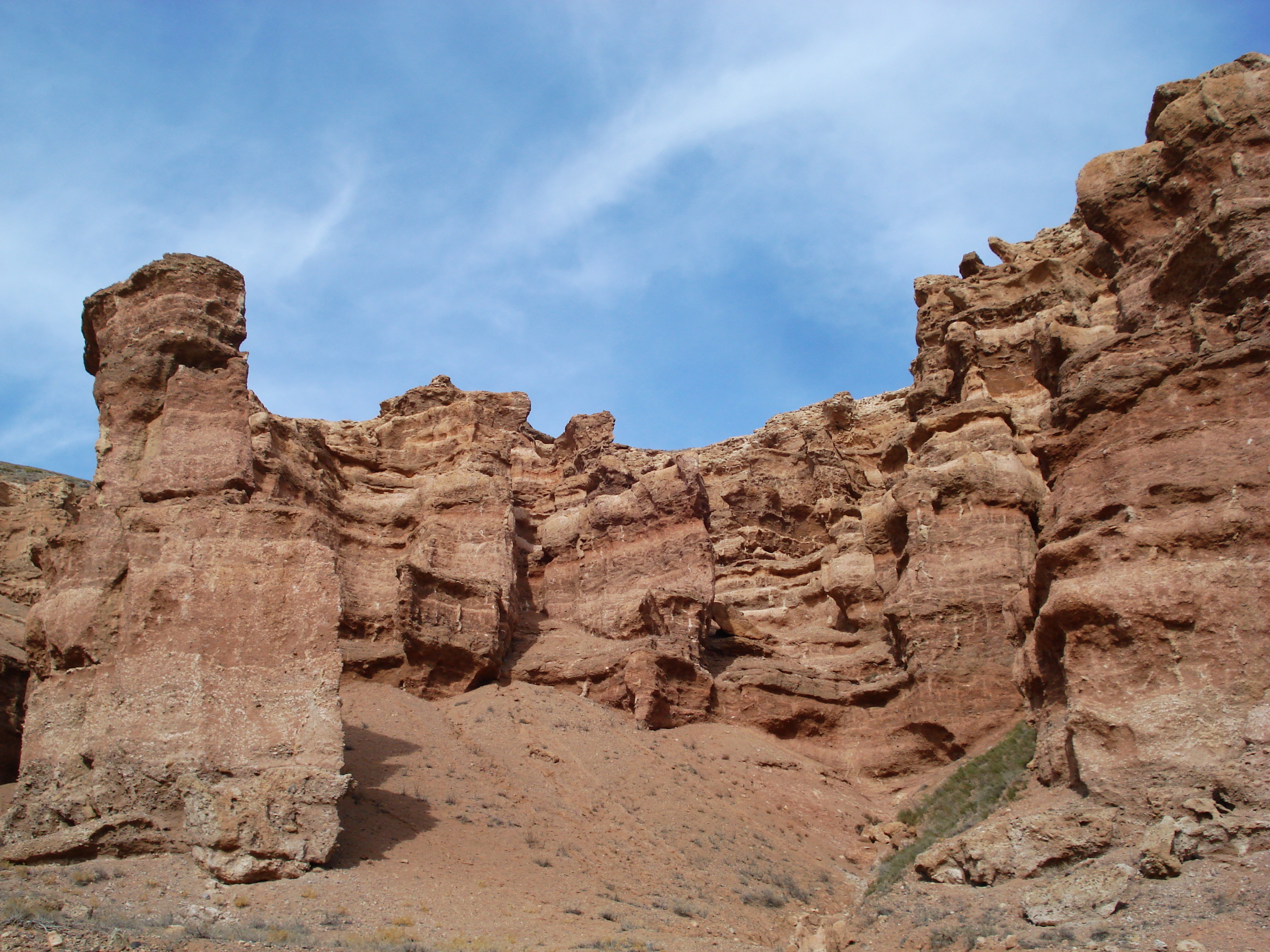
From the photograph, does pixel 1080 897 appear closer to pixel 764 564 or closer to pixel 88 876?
pixel 88 876

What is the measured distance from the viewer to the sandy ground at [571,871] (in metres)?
13.0

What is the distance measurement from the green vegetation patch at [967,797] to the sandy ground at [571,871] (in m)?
1.03

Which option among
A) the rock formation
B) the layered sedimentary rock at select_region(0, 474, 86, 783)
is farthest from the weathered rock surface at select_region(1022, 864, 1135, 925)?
the layered sedimentary rock at select_region(0, 474, 86, 783)

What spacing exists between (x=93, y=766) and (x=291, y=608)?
364 cm

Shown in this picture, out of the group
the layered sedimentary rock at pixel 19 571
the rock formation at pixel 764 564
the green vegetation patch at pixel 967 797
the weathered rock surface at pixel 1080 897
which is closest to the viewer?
the weathered rock surface at pixel 1080 897

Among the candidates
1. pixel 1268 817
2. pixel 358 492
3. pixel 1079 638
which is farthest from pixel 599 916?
pixel 358 492

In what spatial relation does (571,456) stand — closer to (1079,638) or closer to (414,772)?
(414,772)

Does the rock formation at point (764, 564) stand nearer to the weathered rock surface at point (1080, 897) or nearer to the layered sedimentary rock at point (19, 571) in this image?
the weathered rock surface at point (1080, 897)

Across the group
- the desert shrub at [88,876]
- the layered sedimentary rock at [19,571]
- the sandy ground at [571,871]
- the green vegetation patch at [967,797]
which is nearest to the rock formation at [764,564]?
the desert shrub at [88,876]

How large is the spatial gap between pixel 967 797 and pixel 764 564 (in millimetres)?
16930

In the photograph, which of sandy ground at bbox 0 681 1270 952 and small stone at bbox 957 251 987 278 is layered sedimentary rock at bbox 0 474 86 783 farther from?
small stone at bbox 957 251 987 278

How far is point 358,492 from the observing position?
35.0 meters

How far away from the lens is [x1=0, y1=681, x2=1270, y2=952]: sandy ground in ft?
42.6

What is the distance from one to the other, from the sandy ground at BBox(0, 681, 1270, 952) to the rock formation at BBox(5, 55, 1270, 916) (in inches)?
33.7
